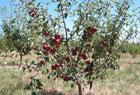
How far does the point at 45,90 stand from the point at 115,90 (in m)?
2.00

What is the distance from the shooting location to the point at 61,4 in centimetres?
259

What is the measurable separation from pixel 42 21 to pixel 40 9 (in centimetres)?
20

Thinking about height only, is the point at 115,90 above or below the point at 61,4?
below

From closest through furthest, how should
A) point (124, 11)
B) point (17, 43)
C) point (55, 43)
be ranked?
point (55, 43) < point (124, 11) < point (17, 43)

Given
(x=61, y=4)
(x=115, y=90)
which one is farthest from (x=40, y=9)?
(x=115, y=90)

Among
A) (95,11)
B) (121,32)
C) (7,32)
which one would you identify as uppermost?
(7,32)

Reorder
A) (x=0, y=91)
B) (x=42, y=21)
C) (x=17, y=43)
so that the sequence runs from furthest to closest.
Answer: (x=17, y=43), (x=0, y=91), (x=42, y=21)

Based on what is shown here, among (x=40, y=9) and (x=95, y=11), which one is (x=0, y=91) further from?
(x=95, y=11)

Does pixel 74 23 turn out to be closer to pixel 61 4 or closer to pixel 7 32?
pixel 61 4

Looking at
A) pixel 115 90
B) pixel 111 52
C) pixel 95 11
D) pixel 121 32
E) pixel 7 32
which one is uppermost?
pixel 7 32

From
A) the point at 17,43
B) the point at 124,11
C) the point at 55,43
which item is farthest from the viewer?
the point at 17,43

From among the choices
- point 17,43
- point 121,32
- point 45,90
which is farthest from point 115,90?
point 17,43

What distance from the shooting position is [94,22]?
284 cm

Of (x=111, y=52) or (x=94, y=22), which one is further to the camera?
(x=111, y=52)
